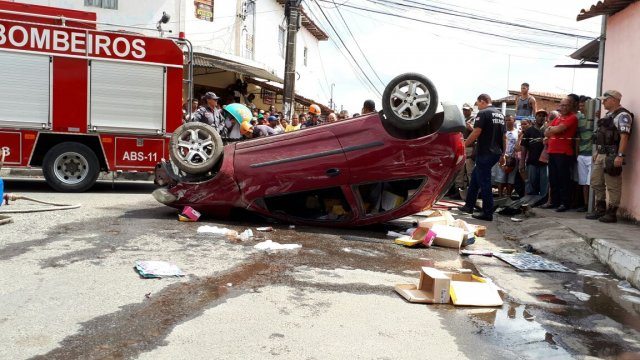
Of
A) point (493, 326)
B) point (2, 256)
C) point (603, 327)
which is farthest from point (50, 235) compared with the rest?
point (603, 327)

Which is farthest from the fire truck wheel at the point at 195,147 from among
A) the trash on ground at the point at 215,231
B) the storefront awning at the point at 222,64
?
the storefront awning at the point at 222,64

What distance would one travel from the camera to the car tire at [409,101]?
6.40 meters

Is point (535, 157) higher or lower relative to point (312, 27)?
lower

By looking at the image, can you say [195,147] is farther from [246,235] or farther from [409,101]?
[409,101]

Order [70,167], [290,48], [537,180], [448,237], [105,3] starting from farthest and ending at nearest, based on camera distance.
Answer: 1. [105,3]
2. [290,48]
3. [70,167]
4. [537,180]
5. [448,237]

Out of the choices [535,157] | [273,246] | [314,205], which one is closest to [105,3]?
[314,205]

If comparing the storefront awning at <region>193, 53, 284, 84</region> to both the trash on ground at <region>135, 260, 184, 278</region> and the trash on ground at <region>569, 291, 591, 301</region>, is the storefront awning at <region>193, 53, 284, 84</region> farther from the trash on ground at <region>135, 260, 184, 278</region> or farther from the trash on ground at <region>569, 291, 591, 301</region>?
the trash on ground at <region>569, 291, 591, 301</region>

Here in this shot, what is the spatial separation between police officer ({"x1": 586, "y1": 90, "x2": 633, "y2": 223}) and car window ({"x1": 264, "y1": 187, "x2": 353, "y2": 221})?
3553 millimetres

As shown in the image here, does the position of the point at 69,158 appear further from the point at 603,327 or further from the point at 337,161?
the point at 603,327

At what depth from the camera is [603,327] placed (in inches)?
153

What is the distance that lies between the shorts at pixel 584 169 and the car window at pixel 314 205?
418 cm

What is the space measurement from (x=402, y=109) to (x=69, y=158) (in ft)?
21.7

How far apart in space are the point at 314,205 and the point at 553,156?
4.19m

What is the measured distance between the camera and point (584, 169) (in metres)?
8.81
